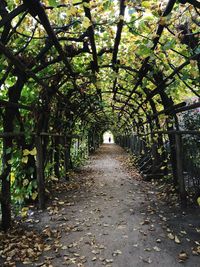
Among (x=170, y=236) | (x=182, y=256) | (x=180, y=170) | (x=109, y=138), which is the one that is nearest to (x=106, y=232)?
(x=170, y=236)

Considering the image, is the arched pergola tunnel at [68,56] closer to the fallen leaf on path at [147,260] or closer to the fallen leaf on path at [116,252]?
the fallen leaf on path at [116,252]

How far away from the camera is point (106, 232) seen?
14.4 ft

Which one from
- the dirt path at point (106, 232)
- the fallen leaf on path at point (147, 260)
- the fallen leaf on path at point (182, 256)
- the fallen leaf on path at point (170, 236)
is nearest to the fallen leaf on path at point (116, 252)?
the dirt path at point (106, 232)

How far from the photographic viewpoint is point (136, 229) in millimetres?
4477

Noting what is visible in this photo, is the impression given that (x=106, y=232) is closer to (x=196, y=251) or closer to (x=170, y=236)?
(x=170, y=236)

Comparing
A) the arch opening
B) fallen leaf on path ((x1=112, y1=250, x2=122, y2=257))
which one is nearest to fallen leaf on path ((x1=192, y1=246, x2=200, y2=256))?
fallen leaf on path ((x1=112, y1=250, x2=122, y2=257))

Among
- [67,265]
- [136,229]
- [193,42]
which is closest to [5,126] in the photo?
[67,265]

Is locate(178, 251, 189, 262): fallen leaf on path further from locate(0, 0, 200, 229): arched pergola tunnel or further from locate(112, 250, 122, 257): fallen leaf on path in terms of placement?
locate(0, 0, 200, 229): arched pergola tunnel

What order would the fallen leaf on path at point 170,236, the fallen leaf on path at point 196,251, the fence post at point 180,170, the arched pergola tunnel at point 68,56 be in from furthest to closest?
1. the fence post at point 180,170
2. the fallen leaf on path at point 170,236
3. the fallen leaf on path at point 196,251
4. the arched pergola tunnel at point 68,56

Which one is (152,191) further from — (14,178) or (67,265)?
(67,265)

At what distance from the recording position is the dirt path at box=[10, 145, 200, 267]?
349cm

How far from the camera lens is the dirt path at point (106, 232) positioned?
11.4ft

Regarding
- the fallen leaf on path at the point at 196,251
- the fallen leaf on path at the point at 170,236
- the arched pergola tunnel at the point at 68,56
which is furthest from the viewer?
the fallen leaf on path at the point at 170,236

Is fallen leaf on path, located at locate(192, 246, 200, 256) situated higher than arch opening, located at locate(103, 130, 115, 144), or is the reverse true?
arch opening, located at locate(103, 130, 115, 144)
